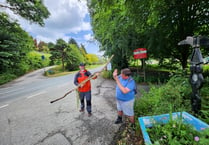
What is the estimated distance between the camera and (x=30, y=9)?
10.9 metres

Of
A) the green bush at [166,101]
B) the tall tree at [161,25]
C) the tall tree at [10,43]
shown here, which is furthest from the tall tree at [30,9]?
the green bush at [166,101]

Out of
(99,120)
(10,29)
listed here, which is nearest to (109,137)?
(99,120)

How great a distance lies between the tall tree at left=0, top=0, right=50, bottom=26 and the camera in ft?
33.1

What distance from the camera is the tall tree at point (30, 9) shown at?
33.1 feet

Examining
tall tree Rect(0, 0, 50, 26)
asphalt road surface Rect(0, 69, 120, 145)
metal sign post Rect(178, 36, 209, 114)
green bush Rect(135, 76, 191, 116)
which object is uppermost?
tall tree Rect(0, 0, 50, 26)

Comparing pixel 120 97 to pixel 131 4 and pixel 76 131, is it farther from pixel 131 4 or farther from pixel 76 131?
pixel 131 4

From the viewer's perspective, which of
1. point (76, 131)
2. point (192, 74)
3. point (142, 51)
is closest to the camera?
point (192, 74)

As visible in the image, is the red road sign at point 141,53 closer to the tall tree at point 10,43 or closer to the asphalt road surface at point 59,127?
the asphalt road surface at point 59,127

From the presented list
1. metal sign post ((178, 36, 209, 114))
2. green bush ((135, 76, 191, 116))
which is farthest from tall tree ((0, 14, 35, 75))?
metal sign post ((178, 36, 209, 114))

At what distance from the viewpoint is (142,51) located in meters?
6.16

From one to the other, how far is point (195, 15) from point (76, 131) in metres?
7.99

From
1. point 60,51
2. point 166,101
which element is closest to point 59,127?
point 166,101

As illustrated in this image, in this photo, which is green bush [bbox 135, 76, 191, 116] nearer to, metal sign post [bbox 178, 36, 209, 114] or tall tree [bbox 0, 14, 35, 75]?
metal sign post [bbox 178, 36, 209, 114]

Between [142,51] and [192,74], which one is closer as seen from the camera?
[192,74]
